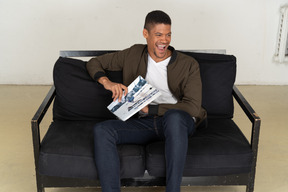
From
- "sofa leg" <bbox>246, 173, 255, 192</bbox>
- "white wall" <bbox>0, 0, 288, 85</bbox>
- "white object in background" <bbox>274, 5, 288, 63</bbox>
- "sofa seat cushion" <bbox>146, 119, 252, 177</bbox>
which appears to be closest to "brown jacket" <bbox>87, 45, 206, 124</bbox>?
"sofa seat cushion" <bbox>146, 119, 252, 177</bbox>

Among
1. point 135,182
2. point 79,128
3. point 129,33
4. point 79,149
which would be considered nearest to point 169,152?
point 135,182

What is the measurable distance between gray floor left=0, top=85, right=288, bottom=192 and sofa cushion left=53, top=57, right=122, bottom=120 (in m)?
0.50

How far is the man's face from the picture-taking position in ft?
7.57

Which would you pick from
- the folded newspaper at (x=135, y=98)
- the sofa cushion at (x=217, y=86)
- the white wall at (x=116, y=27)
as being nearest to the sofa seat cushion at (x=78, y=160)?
the folded newspaper at (x=135, y=98)

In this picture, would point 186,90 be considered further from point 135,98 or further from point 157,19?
point 157,19

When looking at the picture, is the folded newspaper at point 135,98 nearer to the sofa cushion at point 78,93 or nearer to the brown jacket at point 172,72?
the brown jacket at point 172,72

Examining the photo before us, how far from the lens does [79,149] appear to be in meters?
2.15

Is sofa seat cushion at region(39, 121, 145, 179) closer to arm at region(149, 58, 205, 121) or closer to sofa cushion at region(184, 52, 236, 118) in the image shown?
arm at region(149, 58, 205, 121)

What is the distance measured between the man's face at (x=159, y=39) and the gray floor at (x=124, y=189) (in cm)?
88

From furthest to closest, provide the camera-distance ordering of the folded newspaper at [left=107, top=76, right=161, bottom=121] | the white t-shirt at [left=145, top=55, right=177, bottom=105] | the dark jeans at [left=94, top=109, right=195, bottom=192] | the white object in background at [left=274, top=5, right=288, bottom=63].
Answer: the white object in background at [left=274, top=5, right=288, bottom=63], the white t-shirt at [left=145, top=55, right=177, bottom=105], the folded newspaper at [left=107, top=76, right=161, bottom=121], the dark jeans at [left=94, top=109, right=195, bottom=192]

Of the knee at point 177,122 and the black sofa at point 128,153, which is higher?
the knee at point 177,122

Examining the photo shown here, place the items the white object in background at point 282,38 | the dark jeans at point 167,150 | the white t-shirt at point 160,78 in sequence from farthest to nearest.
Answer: the white object in background at point 282,38, the white t-shirt at point 160,78, the dark jeans at point 167,150

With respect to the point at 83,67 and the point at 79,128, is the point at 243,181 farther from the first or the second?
the point at 83,67

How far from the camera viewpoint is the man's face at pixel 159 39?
2.31 m
